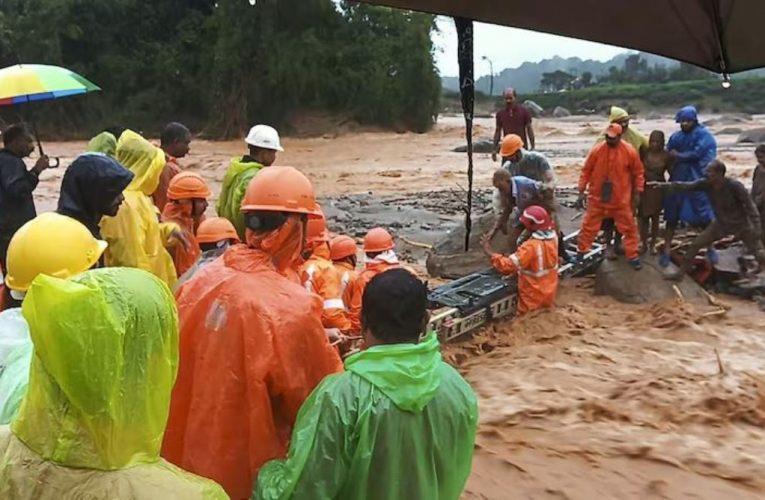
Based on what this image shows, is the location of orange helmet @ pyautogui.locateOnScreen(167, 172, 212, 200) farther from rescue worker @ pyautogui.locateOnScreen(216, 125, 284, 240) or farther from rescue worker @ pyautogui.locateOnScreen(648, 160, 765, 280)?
rescue worker @ pyautogui.locateOnScreen(648, 160, 765, 280)

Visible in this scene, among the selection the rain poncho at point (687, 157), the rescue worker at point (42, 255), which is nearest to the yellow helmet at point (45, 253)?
the rescue worker at point (42, 255)

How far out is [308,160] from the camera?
951 inches

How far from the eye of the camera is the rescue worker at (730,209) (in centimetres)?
810

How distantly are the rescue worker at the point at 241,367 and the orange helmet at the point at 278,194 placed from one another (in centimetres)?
18

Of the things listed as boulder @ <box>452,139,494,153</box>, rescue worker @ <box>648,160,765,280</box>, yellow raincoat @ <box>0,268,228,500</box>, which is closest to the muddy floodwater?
rescue worker @ <box>648,160,765,280</box>

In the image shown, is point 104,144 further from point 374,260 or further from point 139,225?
point 374,260

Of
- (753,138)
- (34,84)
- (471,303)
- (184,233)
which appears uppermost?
(34,84)

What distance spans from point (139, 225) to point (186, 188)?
0.77 metres

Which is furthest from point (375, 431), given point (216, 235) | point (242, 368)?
point (216, 235)

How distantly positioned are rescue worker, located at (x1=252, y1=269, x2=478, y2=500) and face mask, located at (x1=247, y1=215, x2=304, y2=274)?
0.50 meters

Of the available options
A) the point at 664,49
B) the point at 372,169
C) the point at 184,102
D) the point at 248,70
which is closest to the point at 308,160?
the point at 372,169

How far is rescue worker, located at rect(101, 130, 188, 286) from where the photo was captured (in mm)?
4352

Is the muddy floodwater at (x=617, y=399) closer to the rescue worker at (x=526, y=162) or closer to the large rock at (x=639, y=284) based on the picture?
the large rock at (x=639, y=284)

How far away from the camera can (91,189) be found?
3.67 metres
